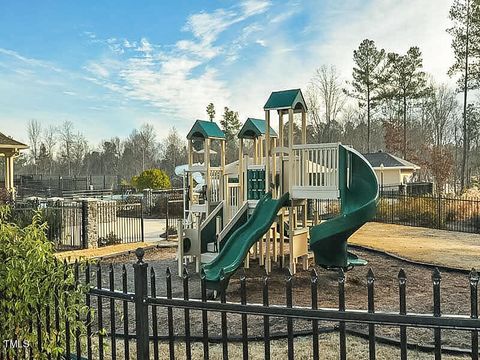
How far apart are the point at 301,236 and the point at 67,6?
9015mm

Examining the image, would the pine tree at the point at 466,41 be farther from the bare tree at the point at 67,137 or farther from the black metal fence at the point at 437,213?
the bare tree at the point at 67,137

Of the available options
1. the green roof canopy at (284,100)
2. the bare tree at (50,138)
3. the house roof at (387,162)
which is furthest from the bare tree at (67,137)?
the green roof canopy at (284,100)

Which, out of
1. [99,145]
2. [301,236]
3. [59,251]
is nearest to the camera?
[301,236]

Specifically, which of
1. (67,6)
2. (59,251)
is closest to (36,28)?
(67,6)

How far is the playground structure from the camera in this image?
7758mm

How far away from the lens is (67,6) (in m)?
12.2

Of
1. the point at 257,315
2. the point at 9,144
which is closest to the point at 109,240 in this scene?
the point at 9,144

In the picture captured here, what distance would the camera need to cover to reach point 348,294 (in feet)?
24.0

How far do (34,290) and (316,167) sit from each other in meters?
6.30

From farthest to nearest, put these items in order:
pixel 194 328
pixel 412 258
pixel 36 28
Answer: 1. pixel 36 28
2. pixel 412 258
3. pixel 194 328

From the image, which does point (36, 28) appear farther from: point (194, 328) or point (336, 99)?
point (336, 99)

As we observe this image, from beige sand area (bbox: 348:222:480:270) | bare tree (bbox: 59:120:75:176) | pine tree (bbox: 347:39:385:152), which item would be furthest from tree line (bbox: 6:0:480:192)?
bare tree (bbox: 59:120:75:176)

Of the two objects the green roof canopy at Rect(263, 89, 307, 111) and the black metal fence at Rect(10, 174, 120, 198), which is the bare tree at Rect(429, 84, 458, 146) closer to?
the black metal fence at Rect(10, 174, 120, 198)

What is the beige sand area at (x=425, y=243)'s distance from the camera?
10.6 meters
